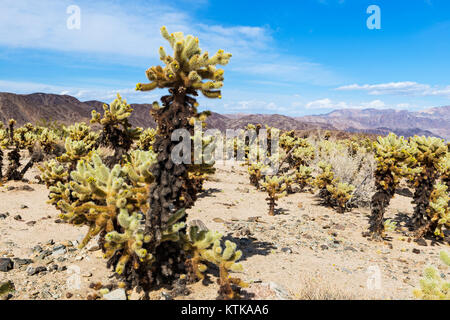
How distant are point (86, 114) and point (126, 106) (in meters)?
89.1

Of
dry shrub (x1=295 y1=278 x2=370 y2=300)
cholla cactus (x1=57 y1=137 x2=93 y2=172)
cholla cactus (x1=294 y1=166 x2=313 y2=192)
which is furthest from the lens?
cholla cactus (x1=294 y1=166 x2=313 y2=192)

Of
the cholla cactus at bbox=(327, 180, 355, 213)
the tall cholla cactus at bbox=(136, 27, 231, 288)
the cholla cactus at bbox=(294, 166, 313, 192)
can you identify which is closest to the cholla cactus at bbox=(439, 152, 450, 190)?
the cholla cactus at bbox=(327, 180, 355, 213)

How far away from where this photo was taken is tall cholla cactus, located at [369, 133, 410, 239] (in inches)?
270

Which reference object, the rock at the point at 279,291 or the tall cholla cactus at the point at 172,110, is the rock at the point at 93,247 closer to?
the tall cholla cactus at the point at 172,110

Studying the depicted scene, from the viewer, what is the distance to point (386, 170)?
7.00 meters

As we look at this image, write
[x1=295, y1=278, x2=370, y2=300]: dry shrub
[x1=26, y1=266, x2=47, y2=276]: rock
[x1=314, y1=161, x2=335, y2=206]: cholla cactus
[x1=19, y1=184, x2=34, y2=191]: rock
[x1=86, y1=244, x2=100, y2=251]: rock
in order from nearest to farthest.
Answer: [x1=295, y1=278, x2=370, y2=300]: dry shrub, [x1=26, y1=266, x2=47, y2=276]: rock, [x1=86, y1=244, x2=100, y2=251]: rock, [x1=314, y1=161, x2=335, y2=206]: cholla cactus, [x1=19, y1=184, x2=34, y2=191]: rock

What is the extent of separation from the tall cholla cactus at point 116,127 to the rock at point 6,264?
2.94 m

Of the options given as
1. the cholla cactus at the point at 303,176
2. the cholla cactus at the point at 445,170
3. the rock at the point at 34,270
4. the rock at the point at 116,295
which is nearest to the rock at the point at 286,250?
the rock at the point at 116,295

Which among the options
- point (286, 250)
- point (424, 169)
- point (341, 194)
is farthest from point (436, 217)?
point (286, 250)

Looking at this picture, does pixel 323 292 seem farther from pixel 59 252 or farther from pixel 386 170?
pixel 59 252

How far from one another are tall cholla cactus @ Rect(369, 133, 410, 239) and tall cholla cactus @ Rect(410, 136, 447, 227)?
30 centimetres

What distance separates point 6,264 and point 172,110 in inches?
148

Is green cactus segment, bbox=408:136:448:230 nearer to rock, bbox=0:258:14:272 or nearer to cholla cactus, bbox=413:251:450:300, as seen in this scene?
cholla cactus, bbox=413:251:450:300
